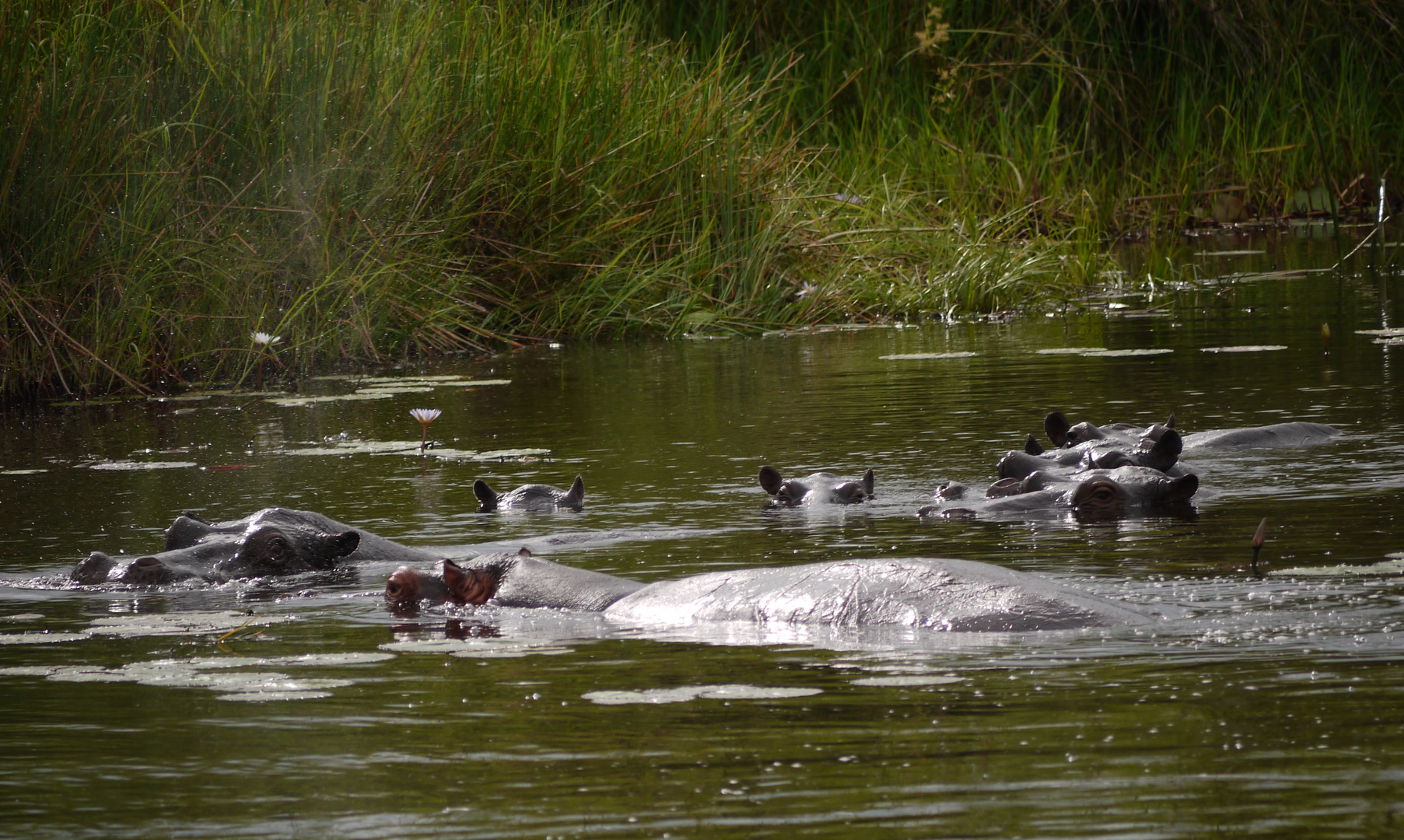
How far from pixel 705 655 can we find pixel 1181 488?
8.12 feet

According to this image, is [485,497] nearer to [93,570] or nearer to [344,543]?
[344,543]

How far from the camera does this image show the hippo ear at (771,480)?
641cm

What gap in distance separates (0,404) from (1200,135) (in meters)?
12.5

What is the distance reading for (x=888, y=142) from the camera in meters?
16.2

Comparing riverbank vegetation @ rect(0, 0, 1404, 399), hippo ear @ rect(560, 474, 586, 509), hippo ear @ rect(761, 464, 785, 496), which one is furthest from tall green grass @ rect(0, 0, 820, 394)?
hippo ear @ rect(761, 464, 785, 496)

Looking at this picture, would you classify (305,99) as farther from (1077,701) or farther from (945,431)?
(1077,701)

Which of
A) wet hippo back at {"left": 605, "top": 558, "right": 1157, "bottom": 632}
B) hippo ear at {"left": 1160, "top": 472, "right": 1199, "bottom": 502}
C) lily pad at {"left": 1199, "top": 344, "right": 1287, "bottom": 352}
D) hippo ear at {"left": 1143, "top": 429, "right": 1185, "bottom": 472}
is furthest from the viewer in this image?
lily pad at {"left": 1199, "top": 344, "right": 1287, "bottom": 352}

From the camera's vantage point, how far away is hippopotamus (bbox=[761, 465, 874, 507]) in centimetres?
640

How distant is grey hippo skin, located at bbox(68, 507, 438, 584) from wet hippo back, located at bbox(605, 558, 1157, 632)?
134 centimetres

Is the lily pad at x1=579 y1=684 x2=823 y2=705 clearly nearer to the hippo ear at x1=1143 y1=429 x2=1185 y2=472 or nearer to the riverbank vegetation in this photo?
the hippo ear at x1=1143 y1=429 x2=1185 y2=472

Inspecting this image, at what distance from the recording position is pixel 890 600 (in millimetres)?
4262

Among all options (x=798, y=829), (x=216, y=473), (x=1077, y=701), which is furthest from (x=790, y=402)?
(x=798, y=829)

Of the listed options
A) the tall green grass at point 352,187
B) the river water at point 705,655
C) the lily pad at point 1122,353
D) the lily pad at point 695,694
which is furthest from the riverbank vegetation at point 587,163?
the lily pad at point 695,694

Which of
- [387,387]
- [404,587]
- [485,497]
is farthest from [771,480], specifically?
[387,387]
